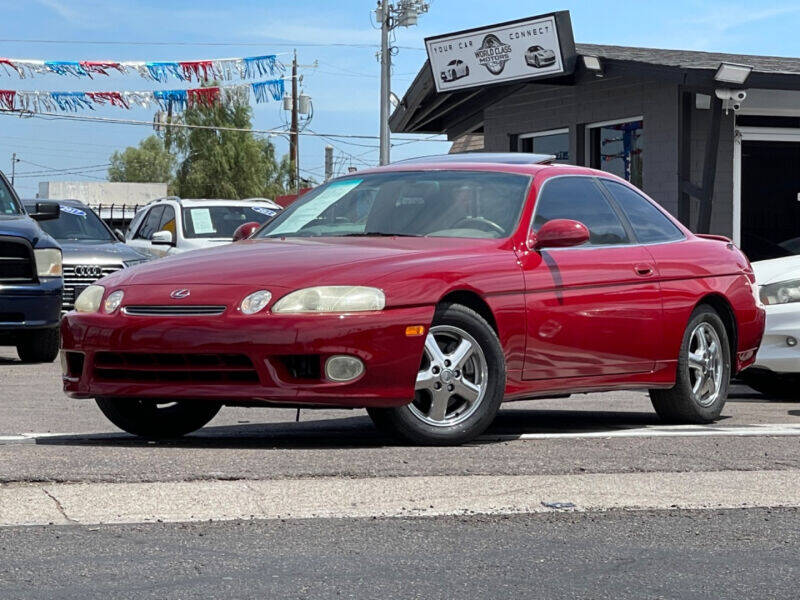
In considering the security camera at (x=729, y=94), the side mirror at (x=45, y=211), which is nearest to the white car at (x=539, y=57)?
the security camera at (x=729, y=94)

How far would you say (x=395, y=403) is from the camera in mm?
6820

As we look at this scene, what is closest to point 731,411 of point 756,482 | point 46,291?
point 756,482

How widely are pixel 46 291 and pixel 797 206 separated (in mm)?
9710

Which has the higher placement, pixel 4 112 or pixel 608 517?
pixel 4 112

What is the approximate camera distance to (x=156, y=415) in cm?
773

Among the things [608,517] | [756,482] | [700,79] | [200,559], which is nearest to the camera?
[200,559]

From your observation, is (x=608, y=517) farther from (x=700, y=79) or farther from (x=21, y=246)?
(x=700, y=79)

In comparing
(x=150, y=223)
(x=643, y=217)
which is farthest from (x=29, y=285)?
(x=643, y=217)

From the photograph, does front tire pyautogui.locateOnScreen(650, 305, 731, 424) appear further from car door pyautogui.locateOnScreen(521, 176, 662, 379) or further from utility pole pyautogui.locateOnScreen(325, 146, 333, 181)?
utility pole pyautogui.locateOnScreen(325, 146, 333, 181)

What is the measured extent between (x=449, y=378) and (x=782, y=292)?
4.36 m

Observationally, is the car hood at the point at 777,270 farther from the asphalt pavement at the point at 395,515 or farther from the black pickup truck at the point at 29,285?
the black pickup truck at the point at 29,285

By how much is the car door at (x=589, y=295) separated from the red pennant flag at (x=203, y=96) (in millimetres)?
36884

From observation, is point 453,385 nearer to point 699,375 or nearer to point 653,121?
point 699,375

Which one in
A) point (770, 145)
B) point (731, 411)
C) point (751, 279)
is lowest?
point (731, 411)
